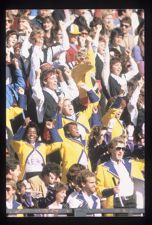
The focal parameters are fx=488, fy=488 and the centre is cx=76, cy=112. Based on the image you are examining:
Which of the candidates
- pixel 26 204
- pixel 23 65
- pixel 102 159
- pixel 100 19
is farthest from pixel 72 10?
pixel 26 204

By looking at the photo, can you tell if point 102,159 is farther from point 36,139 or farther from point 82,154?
point 36,139

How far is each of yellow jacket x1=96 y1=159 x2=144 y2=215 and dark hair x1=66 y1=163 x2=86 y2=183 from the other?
0.25ft

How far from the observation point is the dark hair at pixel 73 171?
6.74 ft

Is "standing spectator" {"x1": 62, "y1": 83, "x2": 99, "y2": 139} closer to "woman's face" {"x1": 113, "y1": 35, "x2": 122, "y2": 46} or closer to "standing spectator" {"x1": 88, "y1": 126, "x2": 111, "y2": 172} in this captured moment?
"standing spectator" {"x1": 88, "y1": 126, "x2": 111, "y2": 172}

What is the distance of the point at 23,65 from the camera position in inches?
81.4

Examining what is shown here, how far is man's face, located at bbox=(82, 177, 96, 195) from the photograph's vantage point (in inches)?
80.7

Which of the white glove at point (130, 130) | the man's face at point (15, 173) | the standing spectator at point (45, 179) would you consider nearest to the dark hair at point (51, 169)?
the standing spectator at point (45, 179)

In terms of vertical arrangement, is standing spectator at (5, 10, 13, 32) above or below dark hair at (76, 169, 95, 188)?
above

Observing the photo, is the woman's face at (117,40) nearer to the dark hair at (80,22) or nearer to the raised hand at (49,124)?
the dark hair at (80,22)

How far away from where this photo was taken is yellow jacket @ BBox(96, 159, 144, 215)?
2.04m

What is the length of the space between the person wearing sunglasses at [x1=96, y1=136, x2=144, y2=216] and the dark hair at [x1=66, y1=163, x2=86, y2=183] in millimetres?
76

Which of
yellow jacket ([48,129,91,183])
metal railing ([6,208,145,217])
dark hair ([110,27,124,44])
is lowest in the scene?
metal railing ([6,208,145,217])

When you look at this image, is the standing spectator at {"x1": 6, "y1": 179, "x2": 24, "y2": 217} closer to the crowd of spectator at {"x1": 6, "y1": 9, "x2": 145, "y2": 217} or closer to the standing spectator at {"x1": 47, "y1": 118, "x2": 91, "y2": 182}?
the crowd of spectator at {"x1": 6, "y1": 9, "x2": 145, "y2": 217}

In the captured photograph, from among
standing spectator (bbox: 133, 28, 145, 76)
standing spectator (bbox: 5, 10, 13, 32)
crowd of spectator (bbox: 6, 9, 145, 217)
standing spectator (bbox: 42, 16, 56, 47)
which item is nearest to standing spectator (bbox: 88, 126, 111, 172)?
crowd of spectator (bbox: 6, 9, 145, 217)
